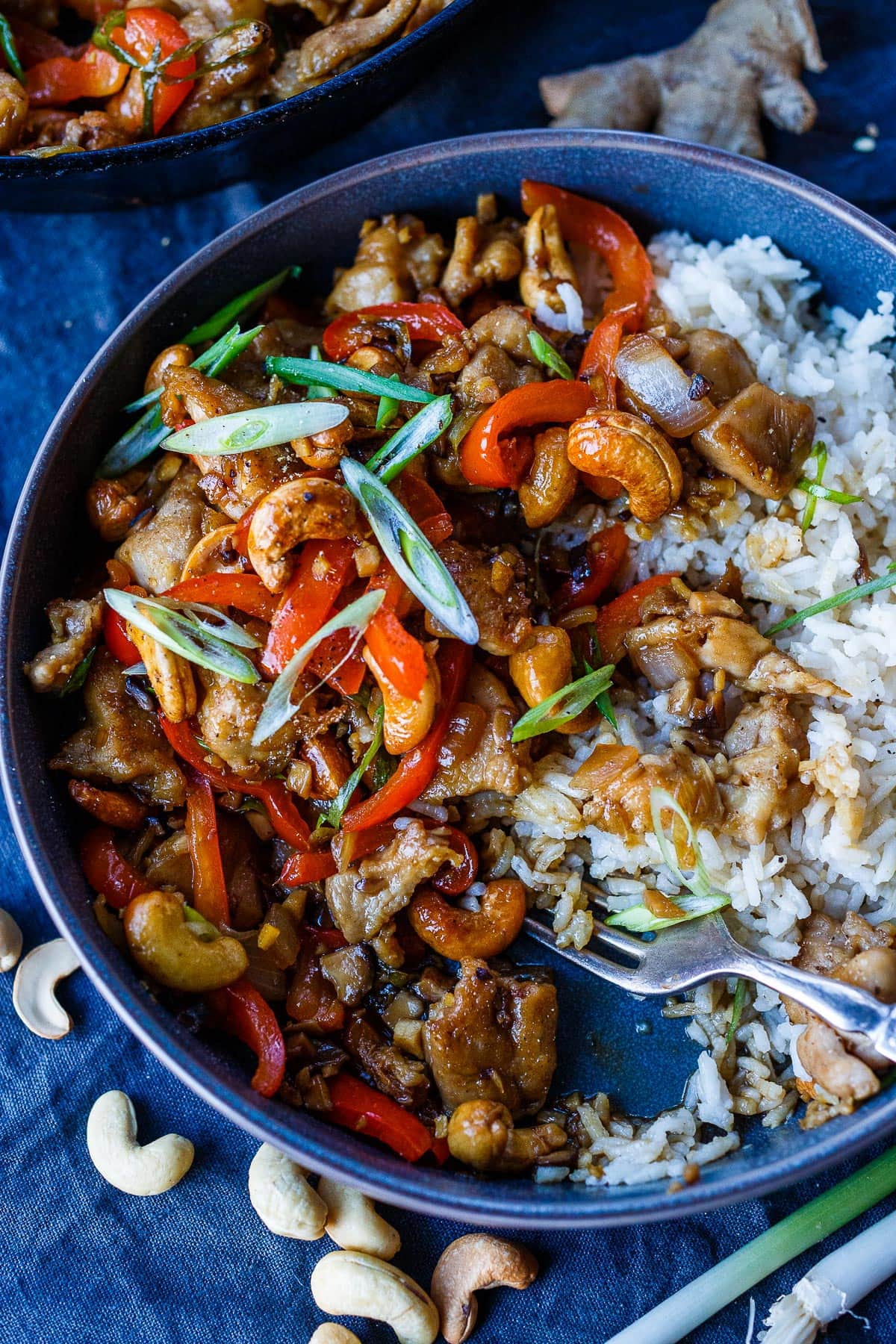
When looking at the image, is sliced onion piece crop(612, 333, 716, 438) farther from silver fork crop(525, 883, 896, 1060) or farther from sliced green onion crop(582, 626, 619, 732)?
silver fork crop(525, 883, 896, 1060)

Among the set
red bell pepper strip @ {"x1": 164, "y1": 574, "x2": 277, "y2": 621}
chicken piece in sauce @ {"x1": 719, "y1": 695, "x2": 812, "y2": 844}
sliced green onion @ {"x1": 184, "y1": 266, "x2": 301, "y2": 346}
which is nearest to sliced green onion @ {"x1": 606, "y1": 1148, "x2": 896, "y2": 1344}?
chicken piece in sauce @ {"x1": 719, "y1": 695, "x2": 812, "y2": 844}

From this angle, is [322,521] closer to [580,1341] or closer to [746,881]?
[746,881]

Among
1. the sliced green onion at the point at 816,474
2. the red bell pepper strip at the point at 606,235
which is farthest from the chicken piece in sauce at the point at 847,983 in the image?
the red bell pepper strip at the point at 606,235

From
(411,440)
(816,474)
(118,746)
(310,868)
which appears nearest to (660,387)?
(816,474)

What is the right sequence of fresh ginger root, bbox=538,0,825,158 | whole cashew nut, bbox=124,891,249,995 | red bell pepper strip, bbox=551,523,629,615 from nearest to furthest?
whole cashew nut, bbox=124,891,249,995 < red bell pepper strip, bbox=551,523,629,615 < fresh ginger root, bbox=538,0,825,158

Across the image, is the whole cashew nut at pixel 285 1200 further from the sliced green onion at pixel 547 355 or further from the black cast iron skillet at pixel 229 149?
the black cast iron skillet at pixel 229 149
